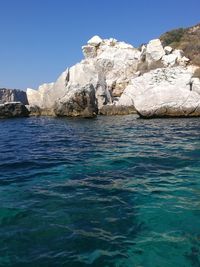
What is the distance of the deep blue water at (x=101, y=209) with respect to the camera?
19.6 feet

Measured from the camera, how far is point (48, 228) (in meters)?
6.97

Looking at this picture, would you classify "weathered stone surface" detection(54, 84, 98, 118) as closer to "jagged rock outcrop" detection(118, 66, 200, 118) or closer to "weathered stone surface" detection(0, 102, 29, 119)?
"jagged rock outcrop" detection(118, 66, 200, 118)

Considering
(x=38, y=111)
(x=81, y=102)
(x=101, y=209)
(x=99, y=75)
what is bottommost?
(x=101, y=209)

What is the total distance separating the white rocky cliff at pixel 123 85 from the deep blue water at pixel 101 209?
59.1 feet

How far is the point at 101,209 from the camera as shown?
8.00 meters

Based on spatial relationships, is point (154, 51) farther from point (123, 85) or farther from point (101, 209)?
point (101, 209)

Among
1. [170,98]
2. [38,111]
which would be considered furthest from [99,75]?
[170,98]

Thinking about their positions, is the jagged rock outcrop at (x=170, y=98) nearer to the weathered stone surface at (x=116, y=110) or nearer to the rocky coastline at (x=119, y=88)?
the rocky coastline at (x=119, y=88)

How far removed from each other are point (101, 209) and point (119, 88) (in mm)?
47468

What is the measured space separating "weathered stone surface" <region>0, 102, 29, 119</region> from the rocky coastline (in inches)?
3.8

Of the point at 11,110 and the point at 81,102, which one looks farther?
the point at 11,110

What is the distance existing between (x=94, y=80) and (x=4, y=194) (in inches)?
1362

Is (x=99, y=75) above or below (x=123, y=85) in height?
above

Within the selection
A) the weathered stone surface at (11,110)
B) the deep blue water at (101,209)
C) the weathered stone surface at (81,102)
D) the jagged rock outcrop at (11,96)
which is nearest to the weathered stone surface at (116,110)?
the weathered stone surface at (81,102)
